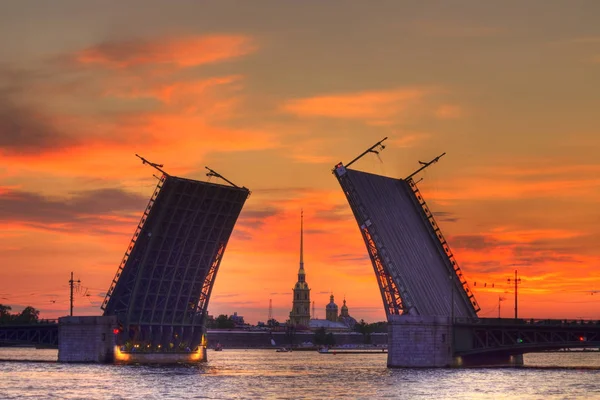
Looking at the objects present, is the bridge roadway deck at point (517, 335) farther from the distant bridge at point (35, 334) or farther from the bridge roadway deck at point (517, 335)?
the distant bridge at point (35, 334)

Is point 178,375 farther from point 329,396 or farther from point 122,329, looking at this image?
point 329,396

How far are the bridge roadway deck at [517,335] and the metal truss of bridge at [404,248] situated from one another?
2462 mm

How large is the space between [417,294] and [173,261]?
1989cm

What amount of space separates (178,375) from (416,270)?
19.8 m

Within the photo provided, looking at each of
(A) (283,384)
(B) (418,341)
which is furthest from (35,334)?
(B) (418,341)

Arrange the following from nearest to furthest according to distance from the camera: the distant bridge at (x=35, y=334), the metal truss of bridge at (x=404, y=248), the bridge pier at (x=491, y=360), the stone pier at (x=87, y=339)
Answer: the metal truss of bridge at (x=404, y=248) < the bridge pier at (x=491, y=360) < the stone pier at (x=87, y=339) < the distant bridge at (x=35, y=334)

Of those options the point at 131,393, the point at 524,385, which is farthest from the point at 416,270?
the point at 131,393

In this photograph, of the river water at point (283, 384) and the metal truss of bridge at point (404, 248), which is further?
the metal truss of bridge at point (404, 248)

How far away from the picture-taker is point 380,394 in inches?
2817

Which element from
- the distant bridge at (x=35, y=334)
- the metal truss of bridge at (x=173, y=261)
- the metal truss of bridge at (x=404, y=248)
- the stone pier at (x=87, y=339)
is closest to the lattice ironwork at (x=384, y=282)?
the metal truss of bridge at (x=404, y=248)

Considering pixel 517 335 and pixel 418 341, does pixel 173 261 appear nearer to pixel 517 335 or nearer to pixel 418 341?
pixel 418 341

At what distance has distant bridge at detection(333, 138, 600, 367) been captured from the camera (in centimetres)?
9206

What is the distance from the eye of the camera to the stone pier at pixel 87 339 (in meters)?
102

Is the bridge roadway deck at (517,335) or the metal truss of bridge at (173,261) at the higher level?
the metal truss of bridge at (173,261)
